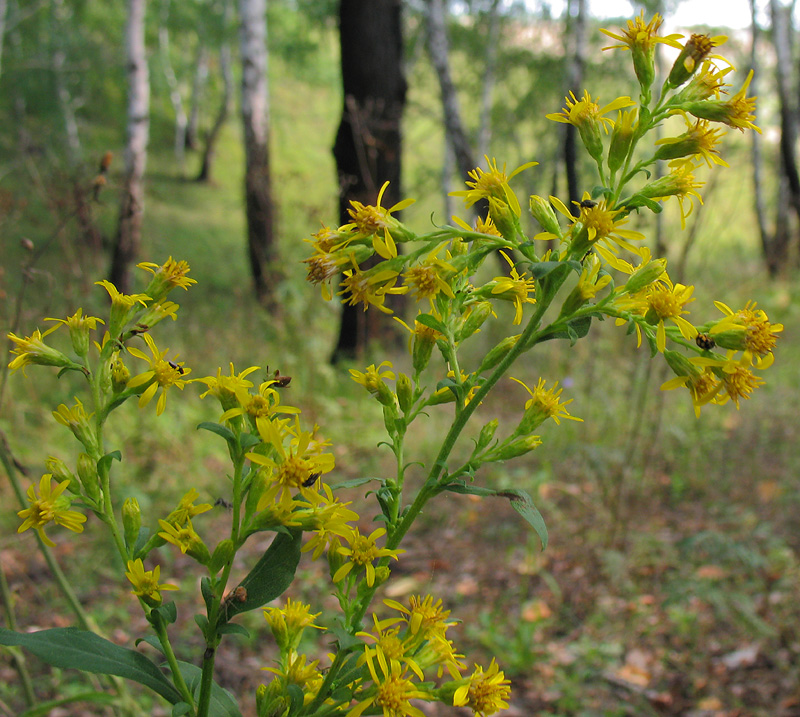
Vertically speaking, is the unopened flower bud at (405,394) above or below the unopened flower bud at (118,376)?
below

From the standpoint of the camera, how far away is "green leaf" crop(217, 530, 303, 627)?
32.1 inches

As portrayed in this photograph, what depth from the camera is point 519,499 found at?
0.89 m

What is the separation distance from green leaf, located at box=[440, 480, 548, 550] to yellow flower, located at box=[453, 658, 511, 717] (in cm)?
20

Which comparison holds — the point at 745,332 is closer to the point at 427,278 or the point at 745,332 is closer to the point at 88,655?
the point at 427,278

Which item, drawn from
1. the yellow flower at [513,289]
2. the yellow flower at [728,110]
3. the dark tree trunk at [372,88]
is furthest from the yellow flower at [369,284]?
the dark tree trunk at [372,88]

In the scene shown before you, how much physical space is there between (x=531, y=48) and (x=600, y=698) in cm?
1483

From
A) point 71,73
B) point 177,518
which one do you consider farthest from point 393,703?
point 71,73

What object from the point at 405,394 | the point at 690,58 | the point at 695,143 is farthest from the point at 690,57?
the point at 405,394

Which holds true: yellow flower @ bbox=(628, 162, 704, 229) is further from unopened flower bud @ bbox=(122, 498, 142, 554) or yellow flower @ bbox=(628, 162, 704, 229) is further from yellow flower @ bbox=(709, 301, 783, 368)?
unopened flower bud @ bbox=(122, 498, 142, 554)

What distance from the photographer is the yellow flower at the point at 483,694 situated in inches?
33.9

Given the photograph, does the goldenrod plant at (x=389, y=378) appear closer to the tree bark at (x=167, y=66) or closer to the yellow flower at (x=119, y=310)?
the yellow flower at (x=119, y=310)

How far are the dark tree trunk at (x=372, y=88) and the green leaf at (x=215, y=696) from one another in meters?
4.79

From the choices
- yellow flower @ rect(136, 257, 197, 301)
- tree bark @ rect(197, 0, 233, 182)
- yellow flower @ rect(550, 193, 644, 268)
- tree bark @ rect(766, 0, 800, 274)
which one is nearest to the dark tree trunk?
tree bark @ rect(766, 0, 800, 274)

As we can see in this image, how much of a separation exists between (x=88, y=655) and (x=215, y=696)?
8.0 inches
